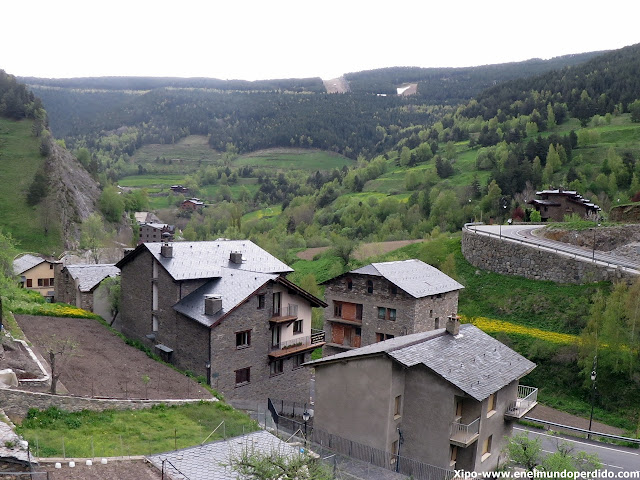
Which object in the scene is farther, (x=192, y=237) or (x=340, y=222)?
(x=192, y=237)

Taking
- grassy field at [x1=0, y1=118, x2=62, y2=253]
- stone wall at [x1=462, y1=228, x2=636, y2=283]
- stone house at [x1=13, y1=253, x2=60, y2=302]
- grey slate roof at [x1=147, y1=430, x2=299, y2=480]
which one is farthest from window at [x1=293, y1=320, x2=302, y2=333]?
grassy field at [x1=0, y1=118, x2=62, y2=253]

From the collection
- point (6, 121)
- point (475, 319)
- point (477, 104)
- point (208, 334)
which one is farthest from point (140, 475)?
point (477, 104)

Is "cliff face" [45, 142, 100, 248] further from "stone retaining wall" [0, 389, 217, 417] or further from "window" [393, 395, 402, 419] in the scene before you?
"window" [393, 395, 402, 419]

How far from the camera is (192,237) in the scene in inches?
5448

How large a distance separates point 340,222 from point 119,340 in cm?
8049

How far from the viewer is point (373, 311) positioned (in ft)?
159

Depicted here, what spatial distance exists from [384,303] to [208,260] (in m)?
14.5

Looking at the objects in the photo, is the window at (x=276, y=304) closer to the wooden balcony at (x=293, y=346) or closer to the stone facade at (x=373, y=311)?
the wooden balcony at (x=293, y=346)

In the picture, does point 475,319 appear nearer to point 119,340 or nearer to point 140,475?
point 119,340

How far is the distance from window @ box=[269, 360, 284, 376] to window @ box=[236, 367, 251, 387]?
173cm

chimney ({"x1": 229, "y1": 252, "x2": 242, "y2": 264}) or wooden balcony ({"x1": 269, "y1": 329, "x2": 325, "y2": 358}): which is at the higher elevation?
chimney ({"x1": 229, "y1": 252, "x2": 242, "y2": 264})

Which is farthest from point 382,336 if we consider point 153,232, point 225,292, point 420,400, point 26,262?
point 153,232

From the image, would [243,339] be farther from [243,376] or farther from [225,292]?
[225,292]

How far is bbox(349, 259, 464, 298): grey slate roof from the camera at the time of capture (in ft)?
155
